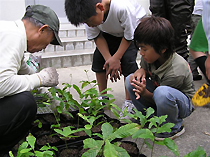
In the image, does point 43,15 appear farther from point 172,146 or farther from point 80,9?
point 172,146

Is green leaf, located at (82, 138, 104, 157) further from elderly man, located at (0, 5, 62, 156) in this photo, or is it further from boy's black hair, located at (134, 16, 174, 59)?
boy's black hair, located at (134, 16, 174, 59)

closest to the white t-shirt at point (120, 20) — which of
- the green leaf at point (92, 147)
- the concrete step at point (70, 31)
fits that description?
the green leaf at point (92, 147)

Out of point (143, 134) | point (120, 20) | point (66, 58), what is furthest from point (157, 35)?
point (66, 58)

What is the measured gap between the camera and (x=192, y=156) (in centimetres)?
128

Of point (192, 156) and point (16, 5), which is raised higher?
point (16, 5)

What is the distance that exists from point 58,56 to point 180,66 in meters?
2.58

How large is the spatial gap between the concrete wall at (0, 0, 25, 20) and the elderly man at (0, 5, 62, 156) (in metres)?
2.22

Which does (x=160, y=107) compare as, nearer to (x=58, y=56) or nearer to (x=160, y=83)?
(x=160, y=83)

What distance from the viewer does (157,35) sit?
2.02m

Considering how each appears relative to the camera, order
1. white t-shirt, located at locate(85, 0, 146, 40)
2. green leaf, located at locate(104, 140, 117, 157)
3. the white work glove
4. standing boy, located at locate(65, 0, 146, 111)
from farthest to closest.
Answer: white t-shirt, located at locate(85, 0, 146, 40), standing boy, located at locate(65, 0, 146, 111), the white work glove, green leaf, located at locate(104, 140, 117, 157)

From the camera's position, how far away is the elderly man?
5.15 ft

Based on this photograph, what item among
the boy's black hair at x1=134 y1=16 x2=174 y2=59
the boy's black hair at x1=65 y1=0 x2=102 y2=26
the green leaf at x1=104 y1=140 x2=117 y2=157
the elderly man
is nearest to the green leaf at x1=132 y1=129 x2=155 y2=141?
the green leaf at x1=104 y1=140 x2=117 y2=157

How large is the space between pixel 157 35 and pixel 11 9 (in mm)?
2544

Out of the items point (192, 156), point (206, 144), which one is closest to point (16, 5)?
point (206, 144)
